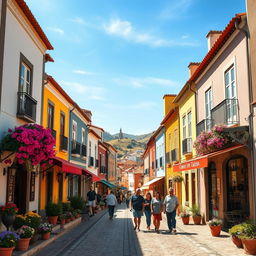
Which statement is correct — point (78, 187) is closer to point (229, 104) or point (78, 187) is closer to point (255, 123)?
point (229, 104)

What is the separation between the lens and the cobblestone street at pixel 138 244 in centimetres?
893

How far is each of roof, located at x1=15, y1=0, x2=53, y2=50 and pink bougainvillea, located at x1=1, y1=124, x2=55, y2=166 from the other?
3.70 metres

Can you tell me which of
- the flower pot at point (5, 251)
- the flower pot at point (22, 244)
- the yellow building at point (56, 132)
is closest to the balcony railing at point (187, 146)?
the yellow building at point (56, 132)

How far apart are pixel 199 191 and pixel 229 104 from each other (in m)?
6.03

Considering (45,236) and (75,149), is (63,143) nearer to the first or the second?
A: (75,149)

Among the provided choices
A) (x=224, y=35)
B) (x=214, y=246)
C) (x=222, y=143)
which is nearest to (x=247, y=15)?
(x=224, y=35)

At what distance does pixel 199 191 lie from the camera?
16.6 meters

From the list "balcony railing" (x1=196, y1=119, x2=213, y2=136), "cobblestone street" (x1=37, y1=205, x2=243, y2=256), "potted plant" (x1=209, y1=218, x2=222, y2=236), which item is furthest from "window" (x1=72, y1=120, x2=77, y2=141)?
"potted plant" (x1=209, y1=218, x2=222, y2=236)

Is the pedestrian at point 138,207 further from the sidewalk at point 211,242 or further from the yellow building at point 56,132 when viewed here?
the yellow building at point 56,132

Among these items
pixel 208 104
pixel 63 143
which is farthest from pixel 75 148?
pixel 208 104

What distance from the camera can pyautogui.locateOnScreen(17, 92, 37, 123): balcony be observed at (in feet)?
34.5

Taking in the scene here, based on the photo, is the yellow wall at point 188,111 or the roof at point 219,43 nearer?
the roof at point 219,43

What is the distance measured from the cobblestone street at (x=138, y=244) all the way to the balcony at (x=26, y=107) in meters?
4.10

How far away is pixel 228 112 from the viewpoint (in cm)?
1211
